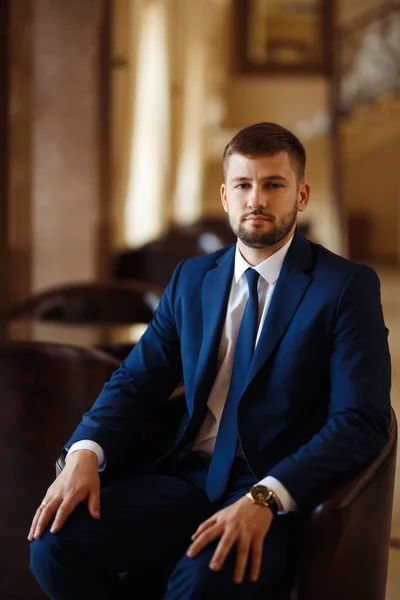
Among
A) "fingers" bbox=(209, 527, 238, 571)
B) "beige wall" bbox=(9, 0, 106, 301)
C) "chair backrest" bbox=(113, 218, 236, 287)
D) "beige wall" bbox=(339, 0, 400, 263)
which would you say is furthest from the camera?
"beige wall" bbox=(339, 0, 400, 263)

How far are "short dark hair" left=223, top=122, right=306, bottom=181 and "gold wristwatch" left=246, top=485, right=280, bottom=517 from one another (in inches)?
28.6

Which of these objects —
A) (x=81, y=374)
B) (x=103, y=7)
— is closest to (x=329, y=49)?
(x=103, y=7)

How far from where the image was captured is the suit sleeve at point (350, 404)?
189cm

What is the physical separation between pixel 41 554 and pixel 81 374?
2.68 ft

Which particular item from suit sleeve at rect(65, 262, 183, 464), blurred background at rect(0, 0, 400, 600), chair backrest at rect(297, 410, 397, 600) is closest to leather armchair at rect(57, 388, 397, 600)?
chair backrest at rect(297, 410, 397, 600)

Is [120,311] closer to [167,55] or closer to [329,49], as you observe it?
[167,55]

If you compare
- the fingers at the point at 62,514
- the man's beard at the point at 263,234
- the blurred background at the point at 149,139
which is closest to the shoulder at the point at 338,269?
the man's beard at the point at 263,234

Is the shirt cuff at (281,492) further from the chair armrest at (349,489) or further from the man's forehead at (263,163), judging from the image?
the man's forehead at (263,163)

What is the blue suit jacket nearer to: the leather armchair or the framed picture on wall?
the leather armchair

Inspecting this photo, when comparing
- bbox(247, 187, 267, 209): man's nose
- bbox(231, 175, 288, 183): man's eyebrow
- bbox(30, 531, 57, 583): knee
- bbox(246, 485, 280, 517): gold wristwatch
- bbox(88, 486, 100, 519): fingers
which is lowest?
bbox(30, 531, 57, 583): knee

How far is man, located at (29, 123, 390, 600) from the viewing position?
186cm

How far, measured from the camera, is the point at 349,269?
2.03 metres

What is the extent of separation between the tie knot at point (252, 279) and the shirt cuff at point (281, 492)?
0.47 meters

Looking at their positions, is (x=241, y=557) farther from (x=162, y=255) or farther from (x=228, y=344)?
(x=162, y=255)
